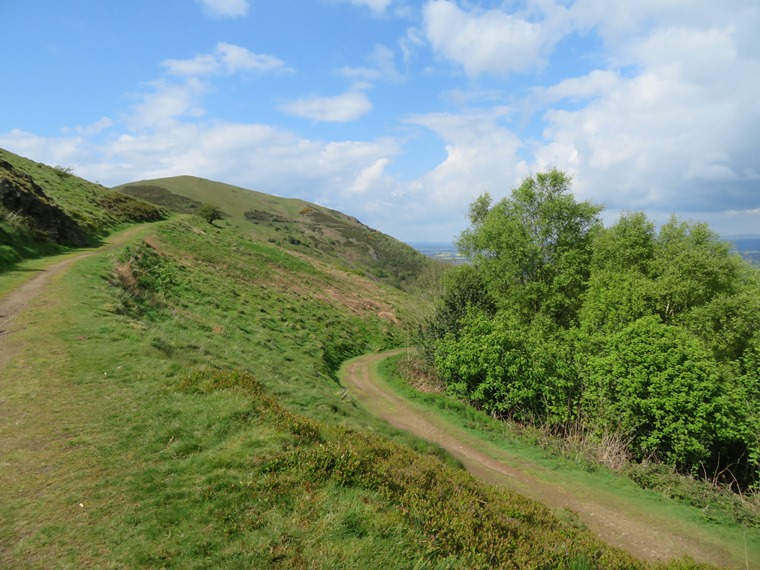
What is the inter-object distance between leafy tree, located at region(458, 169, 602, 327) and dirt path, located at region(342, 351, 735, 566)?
12529 millimetres

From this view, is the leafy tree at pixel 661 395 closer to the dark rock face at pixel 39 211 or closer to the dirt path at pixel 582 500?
the dirt path at pixel 582 500

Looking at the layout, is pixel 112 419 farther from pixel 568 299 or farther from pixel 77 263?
pixel 568 299

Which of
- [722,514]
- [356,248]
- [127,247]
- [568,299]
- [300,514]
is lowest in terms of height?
[722,514]

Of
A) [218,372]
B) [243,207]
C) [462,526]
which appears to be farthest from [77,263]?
[243,207]

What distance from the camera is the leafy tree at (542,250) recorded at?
92.1 feet

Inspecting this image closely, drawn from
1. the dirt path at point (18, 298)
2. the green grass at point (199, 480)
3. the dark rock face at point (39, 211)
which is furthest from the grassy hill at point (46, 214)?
the green grass at point (199, 480)

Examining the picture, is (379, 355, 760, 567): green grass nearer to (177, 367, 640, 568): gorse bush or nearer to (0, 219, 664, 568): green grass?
(0, 219, 664, 568): green grass

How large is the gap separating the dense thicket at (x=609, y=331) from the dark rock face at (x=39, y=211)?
2980 centimetres

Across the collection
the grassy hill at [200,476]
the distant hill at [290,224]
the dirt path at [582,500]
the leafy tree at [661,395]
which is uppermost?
the distant hill at [290,224]

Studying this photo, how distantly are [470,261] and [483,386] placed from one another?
45.9 feet

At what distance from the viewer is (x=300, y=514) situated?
19.8 ft

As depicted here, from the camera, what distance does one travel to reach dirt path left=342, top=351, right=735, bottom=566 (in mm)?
11547

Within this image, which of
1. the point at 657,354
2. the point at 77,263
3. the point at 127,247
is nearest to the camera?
the point at 657,354

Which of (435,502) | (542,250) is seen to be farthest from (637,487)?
(542,250)
